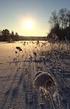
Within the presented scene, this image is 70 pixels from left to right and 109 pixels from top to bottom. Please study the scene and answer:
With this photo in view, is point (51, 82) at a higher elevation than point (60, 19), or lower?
lower

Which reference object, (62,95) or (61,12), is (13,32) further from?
(62,95)

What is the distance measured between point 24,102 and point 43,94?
68 cm

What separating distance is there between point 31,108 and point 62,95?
117 centimetres

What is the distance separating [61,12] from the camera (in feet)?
252

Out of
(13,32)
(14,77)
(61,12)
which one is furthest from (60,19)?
(14,77)

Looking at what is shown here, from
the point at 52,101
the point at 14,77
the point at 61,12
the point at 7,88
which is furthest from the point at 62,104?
the point at 61,12

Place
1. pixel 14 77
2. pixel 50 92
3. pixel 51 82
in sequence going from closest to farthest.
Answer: pixel 51 82
pixel 50 92
pixel 14 77

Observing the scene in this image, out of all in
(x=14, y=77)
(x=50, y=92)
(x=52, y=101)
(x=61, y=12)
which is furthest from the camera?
(x=61, y=12)

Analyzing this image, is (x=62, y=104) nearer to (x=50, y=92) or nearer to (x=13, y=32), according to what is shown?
(x=50, y=92)

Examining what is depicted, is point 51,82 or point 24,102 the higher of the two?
point 51,82

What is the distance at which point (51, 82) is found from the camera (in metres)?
5.96

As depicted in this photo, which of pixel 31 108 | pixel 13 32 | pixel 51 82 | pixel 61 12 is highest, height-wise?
pixel 61 12

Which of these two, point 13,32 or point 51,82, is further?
point 13,32

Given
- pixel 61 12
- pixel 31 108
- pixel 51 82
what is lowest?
pixel 31 108
